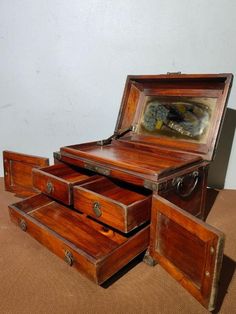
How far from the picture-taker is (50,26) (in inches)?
69.2

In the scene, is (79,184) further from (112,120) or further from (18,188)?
(112,120)

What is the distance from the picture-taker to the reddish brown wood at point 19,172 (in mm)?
1585

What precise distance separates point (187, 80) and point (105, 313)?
3.59 feet

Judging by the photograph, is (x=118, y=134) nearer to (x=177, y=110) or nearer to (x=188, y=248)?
(x=177, y=110)

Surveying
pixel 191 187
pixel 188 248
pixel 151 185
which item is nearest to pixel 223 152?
pixel 191 187

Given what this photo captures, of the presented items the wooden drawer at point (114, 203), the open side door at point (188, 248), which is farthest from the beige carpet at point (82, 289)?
the wooden drawer at point (114, 203)

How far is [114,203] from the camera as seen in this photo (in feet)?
3.25

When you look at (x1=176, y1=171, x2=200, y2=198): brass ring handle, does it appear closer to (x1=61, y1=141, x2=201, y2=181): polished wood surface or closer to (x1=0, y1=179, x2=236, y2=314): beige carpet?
(x1=61, y1=141, x2=201, y2=181): polished wood surface

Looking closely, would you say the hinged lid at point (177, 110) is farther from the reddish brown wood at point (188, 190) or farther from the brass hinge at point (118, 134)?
the reddish brown wood at point (188, 190)

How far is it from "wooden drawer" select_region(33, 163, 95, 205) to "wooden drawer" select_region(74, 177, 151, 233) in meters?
0.04

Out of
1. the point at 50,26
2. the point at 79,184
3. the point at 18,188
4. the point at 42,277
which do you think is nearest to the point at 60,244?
the point at 42,277

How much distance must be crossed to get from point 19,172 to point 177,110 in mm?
975

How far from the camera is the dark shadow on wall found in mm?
1705

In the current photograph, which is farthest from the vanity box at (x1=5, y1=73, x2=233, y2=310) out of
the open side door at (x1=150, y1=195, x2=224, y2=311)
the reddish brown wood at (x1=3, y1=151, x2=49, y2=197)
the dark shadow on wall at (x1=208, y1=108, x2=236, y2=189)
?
the dark shadow on wall at (x1=208, y1=108, x2=236, y2=189)
